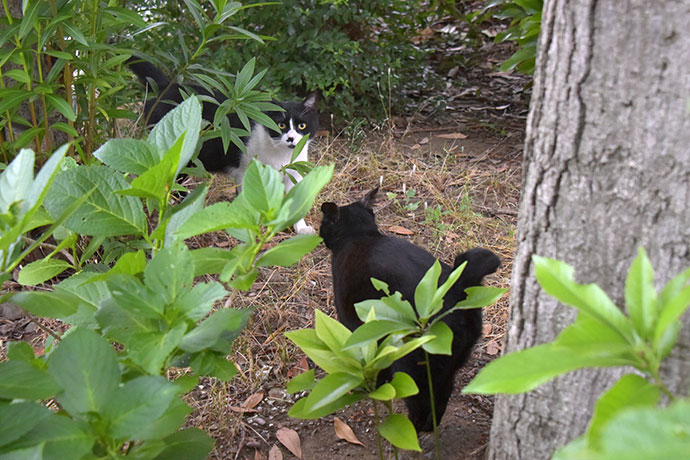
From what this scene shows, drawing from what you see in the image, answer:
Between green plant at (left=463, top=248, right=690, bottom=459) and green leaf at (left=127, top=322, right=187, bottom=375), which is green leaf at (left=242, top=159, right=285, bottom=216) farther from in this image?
green plant at (left=463, top=248, right=690, bottom=459)

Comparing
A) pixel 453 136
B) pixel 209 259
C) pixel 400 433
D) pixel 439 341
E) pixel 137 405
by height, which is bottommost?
pixel 453 136

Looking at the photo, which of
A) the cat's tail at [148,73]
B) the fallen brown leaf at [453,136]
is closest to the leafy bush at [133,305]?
the cat's tail at [148,73]

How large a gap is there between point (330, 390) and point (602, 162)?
65 cm

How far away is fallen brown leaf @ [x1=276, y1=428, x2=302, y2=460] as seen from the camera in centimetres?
199

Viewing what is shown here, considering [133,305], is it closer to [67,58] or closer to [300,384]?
[300,384]

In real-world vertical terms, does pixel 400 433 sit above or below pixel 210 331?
below

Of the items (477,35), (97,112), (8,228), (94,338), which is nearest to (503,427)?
(94,338)

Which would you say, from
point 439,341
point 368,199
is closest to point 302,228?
point 368,199

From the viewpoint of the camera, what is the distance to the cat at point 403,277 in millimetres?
1993

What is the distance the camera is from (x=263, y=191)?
0.98 meters

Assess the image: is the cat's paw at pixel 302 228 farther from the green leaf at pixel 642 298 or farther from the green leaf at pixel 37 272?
the green leaf at pixel 642 298

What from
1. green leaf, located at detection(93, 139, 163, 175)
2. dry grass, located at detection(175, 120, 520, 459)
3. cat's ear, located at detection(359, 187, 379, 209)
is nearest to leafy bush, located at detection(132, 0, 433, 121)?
dry grass, located at detection(175, 120, 520, 459)

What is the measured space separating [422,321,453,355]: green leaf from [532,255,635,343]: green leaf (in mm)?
475

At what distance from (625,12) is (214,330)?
0.72m
